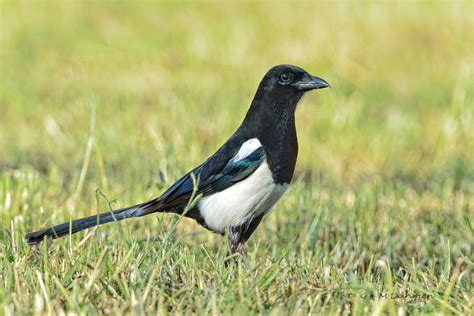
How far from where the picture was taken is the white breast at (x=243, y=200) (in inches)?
161

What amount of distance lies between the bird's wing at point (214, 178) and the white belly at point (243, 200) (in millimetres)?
37

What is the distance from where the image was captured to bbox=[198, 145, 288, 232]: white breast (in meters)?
4.08

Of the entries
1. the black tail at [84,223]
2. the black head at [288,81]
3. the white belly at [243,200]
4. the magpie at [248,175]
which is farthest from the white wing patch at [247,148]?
the black tail at [84,223]

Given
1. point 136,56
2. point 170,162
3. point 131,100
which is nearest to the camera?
point 170,162

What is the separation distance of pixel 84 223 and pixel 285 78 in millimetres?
1209

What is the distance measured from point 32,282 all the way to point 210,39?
261 inches

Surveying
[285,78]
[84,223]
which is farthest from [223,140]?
[84,223]

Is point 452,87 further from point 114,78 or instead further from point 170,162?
point 170,162

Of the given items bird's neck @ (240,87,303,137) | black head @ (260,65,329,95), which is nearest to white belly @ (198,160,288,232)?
bird's neck @ (240,87,303,137)

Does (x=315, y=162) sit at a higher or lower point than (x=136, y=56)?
lower

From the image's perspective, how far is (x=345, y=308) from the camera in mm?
3105

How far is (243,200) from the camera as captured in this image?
4.11 metres

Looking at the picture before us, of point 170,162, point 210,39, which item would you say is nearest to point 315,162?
point 170,162

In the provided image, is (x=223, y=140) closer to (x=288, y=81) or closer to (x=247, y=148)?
(x=288, y=81)
